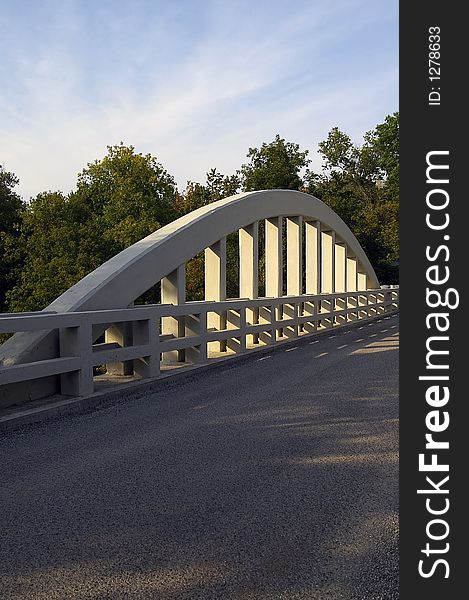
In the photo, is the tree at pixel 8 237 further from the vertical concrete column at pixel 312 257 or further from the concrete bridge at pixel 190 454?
the concrete bridge at pixel 190 454

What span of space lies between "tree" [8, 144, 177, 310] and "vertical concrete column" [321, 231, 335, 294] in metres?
10.4

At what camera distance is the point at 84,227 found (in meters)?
35.4

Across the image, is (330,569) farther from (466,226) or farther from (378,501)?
(466,226)

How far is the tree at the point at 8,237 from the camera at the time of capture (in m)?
36.9

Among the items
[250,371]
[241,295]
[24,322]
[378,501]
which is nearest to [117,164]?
[241,295]

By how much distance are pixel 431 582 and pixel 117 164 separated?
46623 mm

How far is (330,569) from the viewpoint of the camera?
10.9ft

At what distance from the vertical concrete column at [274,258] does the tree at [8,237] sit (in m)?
22.8

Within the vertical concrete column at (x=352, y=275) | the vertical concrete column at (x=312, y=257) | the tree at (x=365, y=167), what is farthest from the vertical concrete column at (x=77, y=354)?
the tree at (x=365, y=167)

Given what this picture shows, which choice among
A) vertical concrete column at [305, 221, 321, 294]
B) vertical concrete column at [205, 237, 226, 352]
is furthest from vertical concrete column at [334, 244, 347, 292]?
vertical concrete column at [205, 237, 226, 352]

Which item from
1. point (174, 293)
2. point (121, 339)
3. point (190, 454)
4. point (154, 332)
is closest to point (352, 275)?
point (174, 293)

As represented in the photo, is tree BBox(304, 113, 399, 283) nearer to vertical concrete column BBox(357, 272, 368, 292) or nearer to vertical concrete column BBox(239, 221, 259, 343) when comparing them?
vertical concrete column BBox(357, 272, 368, 292)

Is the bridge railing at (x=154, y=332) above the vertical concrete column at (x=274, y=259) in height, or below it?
below

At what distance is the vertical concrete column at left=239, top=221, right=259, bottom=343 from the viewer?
14859 millimetres
